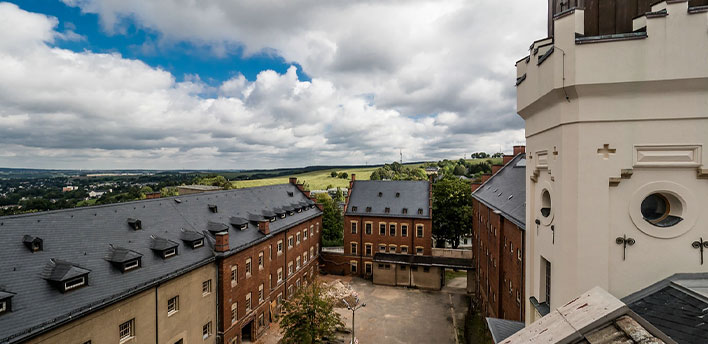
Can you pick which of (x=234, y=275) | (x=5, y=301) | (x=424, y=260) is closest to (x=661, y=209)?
(x=5, y=301)

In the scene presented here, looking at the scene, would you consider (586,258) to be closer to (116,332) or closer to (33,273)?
(116,332)

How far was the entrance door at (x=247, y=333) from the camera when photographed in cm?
2603

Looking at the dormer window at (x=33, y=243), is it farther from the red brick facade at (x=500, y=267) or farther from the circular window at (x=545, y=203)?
the red brick facade at (x=500, y=267)

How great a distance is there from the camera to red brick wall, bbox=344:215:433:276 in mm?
40597

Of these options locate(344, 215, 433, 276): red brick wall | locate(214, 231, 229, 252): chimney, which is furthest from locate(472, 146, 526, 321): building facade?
locate(214, 231, 229, 252): chimney

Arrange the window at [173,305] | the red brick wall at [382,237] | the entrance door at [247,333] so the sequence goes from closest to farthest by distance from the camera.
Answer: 1. the window at [173,305]
2. the entrance door at [247,333]
3. the red brick wall at [382,237]

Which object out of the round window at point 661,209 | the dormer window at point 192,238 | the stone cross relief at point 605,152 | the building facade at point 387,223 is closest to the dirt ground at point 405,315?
the building facade at point 387,223

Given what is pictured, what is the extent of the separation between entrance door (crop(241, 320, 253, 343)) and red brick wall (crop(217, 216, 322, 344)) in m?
0.40

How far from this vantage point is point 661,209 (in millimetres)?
5664

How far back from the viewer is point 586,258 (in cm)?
561

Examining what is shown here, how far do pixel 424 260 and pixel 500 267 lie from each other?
1634 centimetres

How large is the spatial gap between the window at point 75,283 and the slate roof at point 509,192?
22616 mm

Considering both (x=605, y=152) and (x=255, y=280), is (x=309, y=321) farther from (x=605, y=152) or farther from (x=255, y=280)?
(x=605, y=152)

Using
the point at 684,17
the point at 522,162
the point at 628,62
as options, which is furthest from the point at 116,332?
the point at 522,162
